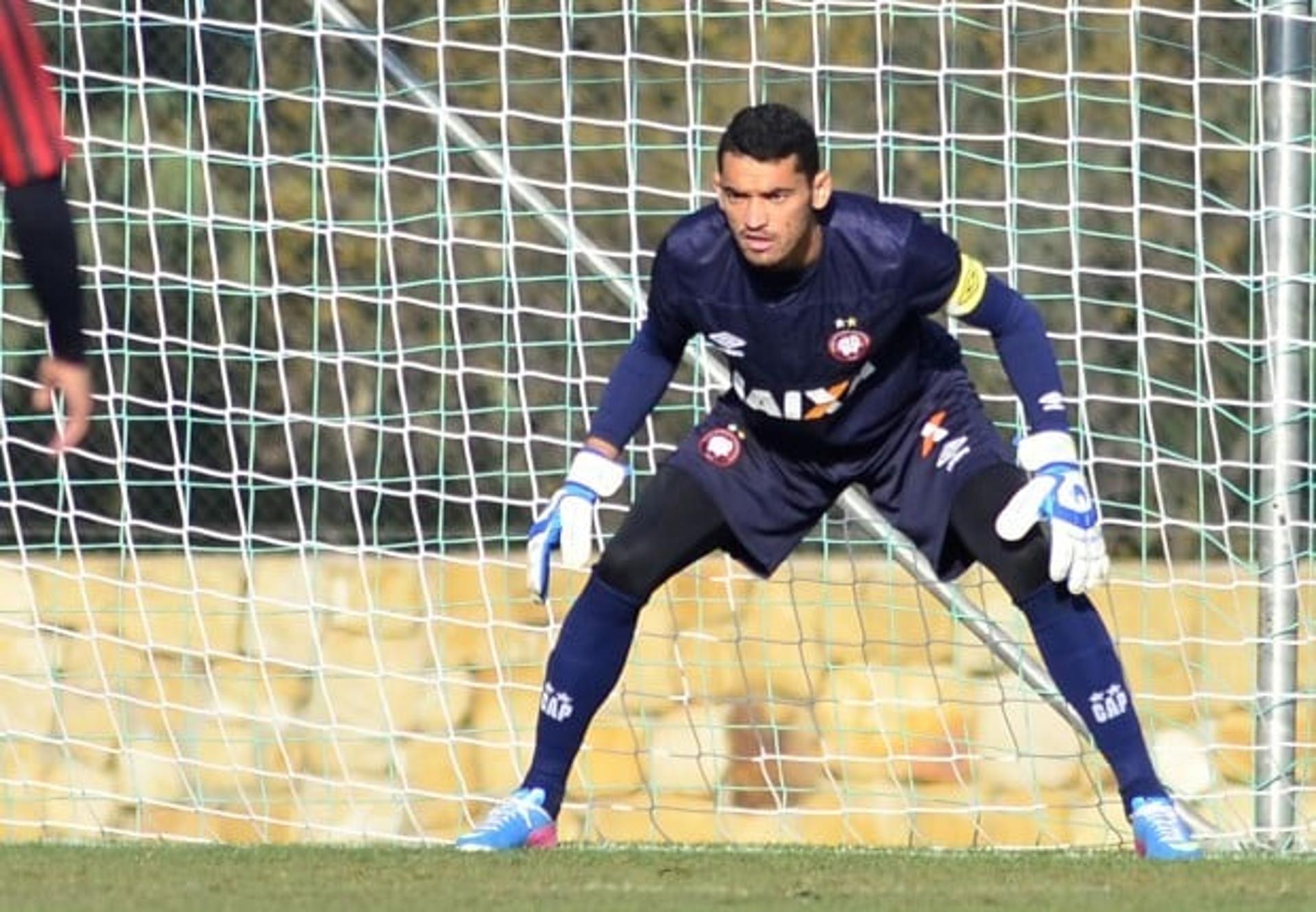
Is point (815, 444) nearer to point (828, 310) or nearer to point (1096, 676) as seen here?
point (828, 310)

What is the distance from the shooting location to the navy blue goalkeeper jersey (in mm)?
6293

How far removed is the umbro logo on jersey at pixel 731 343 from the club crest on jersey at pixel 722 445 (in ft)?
0.75

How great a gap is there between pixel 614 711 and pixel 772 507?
2832mm

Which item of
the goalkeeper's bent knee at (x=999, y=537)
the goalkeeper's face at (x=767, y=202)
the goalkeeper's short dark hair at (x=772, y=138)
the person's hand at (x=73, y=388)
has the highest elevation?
the person's hand at (x=73, y=388)

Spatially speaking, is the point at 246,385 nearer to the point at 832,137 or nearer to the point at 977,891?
the point at 832,137

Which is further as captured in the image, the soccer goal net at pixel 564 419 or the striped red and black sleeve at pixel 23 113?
the soccer goal net at pixel 564 419

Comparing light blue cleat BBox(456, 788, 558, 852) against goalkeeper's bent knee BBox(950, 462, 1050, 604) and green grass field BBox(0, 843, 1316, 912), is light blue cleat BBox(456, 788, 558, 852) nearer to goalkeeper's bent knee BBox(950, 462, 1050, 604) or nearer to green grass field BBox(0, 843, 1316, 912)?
green grass field BBox(0, 843, 1316, 912)

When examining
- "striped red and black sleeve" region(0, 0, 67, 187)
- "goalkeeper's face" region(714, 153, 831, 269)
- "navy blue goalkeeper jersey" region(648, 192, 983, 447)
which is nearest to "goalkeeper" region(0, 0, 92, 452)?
"striped red and black sleeve" region(0, 0, 67, 187)

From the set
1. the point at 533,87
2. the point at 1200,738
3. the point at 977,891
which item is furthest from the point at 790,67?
the point at 977,891

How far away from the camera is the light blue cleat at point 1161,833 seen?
20.2 feet

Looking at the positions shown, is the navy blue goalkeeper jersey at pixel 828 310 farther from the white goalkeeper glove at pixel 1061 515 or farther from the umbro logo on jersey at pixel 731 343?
the white goalkeeper glove at pixel 1061 515

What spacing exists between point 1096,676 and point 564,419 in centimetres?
274

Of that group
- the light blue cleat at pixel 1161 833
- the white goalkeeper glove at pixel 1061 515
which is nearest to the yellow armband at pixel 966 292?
the white goalkeeper glove at pixel 1061 515

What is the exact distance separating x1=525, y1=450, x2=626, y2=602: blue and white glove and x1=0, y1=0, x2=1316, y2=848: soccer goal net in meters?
1.58
